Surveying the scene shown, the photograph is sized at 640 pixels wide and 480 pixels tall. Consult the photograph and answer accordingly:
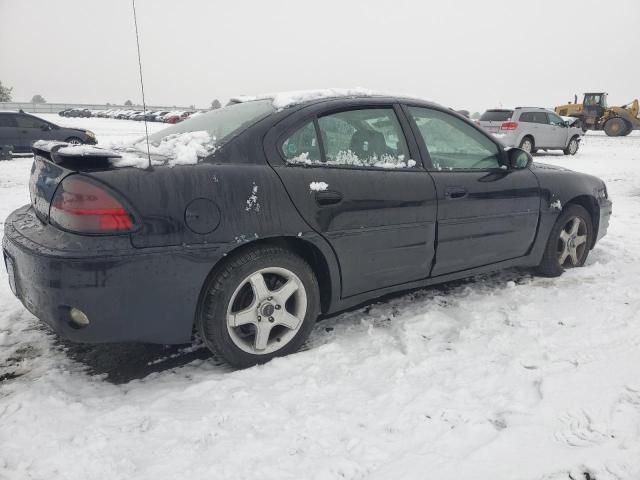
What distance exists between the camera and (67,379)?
8.39 ft

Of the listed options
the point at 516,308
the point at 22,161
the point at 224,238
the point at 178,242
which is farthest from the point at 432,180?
the point at 22,161

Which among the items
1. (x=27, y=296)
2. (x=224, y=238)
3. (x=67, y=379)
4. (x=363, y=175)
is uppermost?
(x=363, y=175)

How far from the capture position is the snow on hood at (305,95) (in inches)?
113

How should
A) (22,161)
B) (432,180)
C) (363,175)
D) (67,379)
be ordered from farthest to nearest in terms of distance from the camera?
(22,161), (432,180), (363,175), (67,379)

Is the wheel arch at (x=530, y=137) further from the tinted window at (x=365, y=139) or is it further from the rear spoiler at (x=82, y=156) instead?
the rear spoiler at (x=82, y=156)

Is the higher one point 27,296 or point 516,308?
point 27,296

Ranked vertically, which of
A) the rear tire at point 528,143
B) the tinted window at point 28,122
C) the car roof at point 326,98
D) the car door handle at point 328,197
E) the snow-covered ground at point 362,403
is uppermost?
the car roof at point 326,98

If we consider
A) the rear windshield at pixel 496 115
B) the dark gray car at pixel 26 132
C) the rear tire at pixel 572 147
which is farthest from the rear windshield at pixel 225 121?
the rear tire at pixel 572 147

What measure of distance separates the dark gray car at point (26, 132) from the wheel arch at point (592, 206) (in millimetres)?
12502

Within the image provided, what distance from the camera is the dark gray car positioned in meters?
13.4

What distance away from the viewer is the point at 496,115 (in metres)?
15.4

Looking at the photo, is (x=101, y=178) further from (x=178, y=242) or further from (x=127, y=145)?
(x=127, y=145)

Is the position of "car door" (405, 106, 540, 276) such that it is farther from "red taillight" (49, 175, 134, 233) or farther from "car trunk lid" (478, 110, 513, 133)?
"car trunk lid" (478, 110, 513, 133)

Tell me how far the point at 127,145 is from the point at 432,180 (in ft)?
6.27
